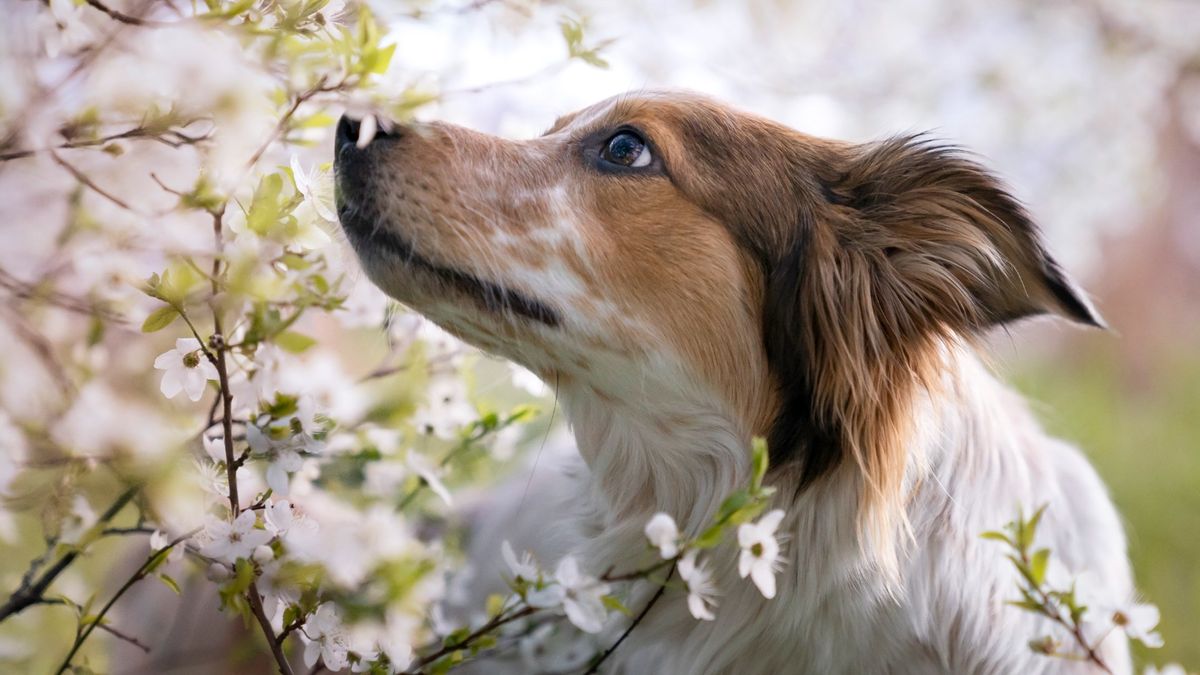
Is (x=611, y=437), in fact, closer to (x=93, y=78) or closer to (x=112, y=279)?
(x=112, y=279)

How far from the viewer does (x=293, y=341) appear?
1.43m

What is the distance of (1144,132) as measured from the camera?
6.42 m

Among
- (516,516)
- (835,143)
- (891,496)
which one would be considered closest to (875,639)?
(891,496)

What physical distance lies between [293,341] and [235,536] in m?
0.27

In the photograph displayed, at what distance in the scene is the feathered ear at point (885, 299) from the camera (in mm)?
1874

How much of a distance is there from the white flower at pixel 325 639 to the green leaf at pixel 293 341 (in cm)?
38

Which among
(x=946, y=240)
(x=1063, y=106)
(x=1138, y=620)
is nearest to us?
(x=1138, y=620)

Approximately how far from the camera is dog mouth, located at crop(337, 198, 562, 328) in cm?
180

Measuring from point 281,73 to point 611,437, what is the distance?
38.9 inches

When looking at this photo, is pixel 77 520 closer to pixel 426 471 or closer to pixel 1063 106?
pixel 426 471

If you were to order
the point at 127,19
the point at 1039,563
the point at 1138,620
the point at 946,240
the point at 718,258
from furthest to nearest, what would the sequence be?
the point at 718,258 → the point at 946,240 → the point at 1138,620 → the point at 1039,563 → the point at 127,19

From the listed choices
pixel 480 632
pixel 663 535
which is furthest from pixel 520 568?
pixel 663 535

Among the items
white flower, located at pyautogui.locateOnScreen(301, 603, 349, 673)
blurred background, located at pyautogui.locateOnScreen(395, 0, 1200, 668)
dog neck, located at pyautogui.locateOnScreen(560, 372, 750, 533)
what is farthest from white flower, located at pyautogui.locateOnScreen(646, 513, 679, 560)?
blurred background, located at pyautogui.locateOnScreen(395, 0, 1200, 668)

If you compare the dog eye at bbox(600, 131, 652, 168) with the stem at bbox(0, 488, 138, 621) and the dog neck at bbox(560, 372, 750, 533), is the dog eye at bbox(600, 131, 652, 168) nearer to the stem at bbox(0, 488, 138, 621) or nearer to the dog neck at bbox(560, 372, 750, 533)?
the dog neck at bbox(560, 372, 750, 533)
